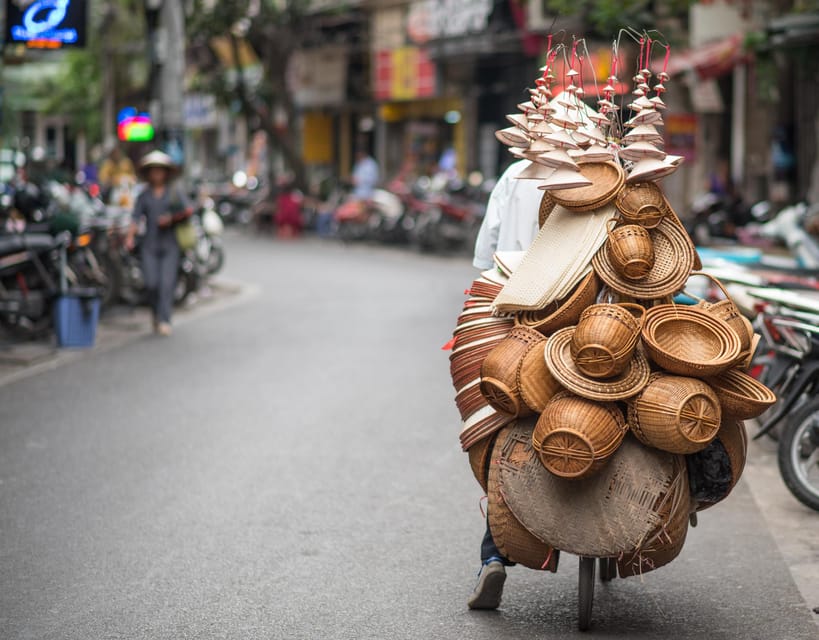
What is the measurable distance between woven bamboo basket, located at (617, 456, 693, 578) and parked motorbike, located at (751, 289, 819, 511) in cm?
203

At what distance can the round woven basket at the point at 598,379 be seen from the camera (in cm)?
421

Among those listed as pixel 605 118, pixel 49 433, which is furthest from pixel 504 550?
pixel 49 433

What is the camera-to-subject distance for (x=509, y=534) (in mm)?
4535

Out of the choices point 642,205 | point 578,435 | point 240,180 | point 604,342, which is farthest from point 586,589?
point 240,180

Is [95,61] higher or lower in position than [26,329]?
higher

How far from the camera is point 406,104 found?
36.7 metres

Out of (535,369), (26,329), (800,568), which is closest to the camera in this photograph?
(535,369)

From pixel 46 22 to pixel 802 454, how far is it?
31.6 feet

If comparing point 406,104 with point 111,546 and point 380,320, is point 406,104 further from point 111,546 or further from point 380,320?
point 111,546

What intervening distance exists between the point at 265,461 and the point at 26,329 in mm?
5364

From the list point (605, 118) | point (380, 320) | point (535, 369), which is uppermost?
point (605, 118)

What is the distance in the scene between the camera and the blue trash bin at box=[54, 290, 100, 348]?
38.1 ft

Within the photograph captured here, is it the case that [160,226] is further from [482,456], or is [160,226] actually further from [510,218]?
[482,456]

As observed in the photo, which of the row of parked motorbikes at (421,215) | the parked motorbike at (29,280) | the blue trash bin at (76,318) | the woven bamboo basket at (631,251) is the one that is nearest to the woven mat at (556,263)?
the woven bamboo basket at (631,251)
